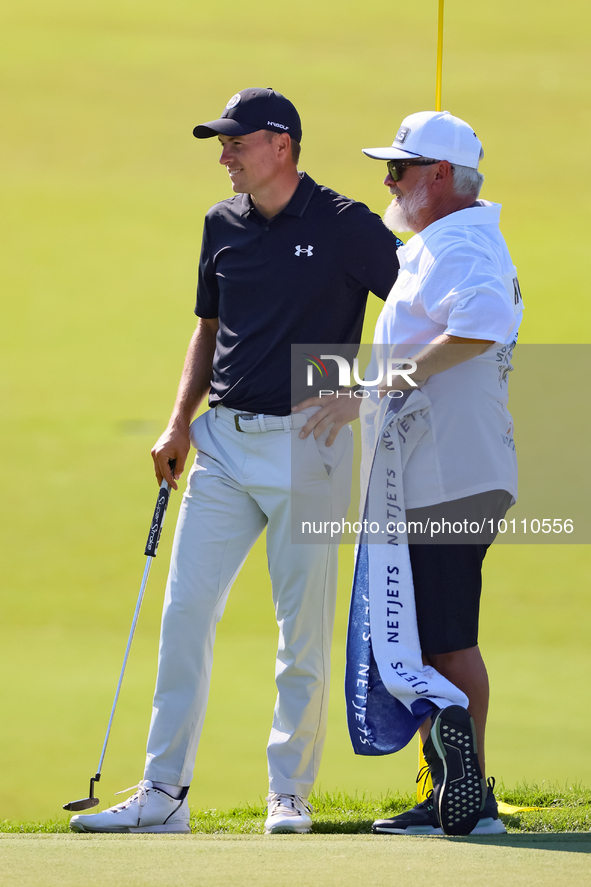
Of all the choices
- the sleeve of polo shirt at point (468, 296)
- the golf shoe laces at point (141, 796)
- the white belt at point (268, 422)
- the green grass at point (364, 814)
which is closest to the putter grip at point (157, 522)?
the white belt at point (268, 422)

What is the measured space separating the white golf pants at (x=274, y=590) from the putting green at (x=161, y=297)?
18.0 inches

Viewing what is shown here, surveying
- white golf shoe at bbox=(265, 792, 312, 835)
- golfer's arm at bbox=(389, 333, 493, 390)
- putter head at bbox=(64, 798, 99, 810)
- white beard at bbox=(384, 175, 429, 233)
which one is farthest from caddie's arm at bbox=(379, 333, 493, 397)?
putter head at bbox=(64, 798, 99, 810)

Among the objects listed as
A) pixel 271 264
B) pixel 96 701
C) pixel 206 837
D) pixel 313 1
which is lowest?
pixel 206 837

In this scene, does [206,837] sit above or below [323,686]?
below

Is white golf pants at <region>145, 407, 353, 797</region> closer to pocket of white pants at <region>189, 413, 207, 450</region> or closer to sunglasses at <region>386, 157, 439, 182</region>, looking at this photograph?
pocket of white pants at <region>189, 413, 207, 450</region>

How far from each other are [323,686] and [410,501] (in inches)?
17.1

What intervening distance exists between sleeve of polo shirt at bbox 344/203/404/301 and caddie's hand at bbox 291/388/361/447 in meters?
0.20

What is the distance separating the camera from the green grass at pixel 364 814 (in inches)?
85.4

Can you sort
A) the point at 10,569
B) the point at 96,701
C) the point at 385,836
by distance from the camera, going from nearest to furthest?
the point at 385,836, the point at 96,701, the point at 10,569

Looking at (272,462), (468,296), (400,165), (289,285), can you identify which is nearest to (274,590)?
(272,462)

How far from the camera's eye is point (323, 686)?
6.97 ft

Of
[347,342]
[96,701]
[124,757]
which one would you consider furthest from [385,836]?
[96,701]

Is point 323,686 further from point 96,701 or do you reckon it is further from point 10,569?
point 10,569

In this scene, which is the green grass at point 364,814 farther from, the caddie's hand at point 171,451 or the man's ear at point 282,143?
the man's ear at point 282,143
